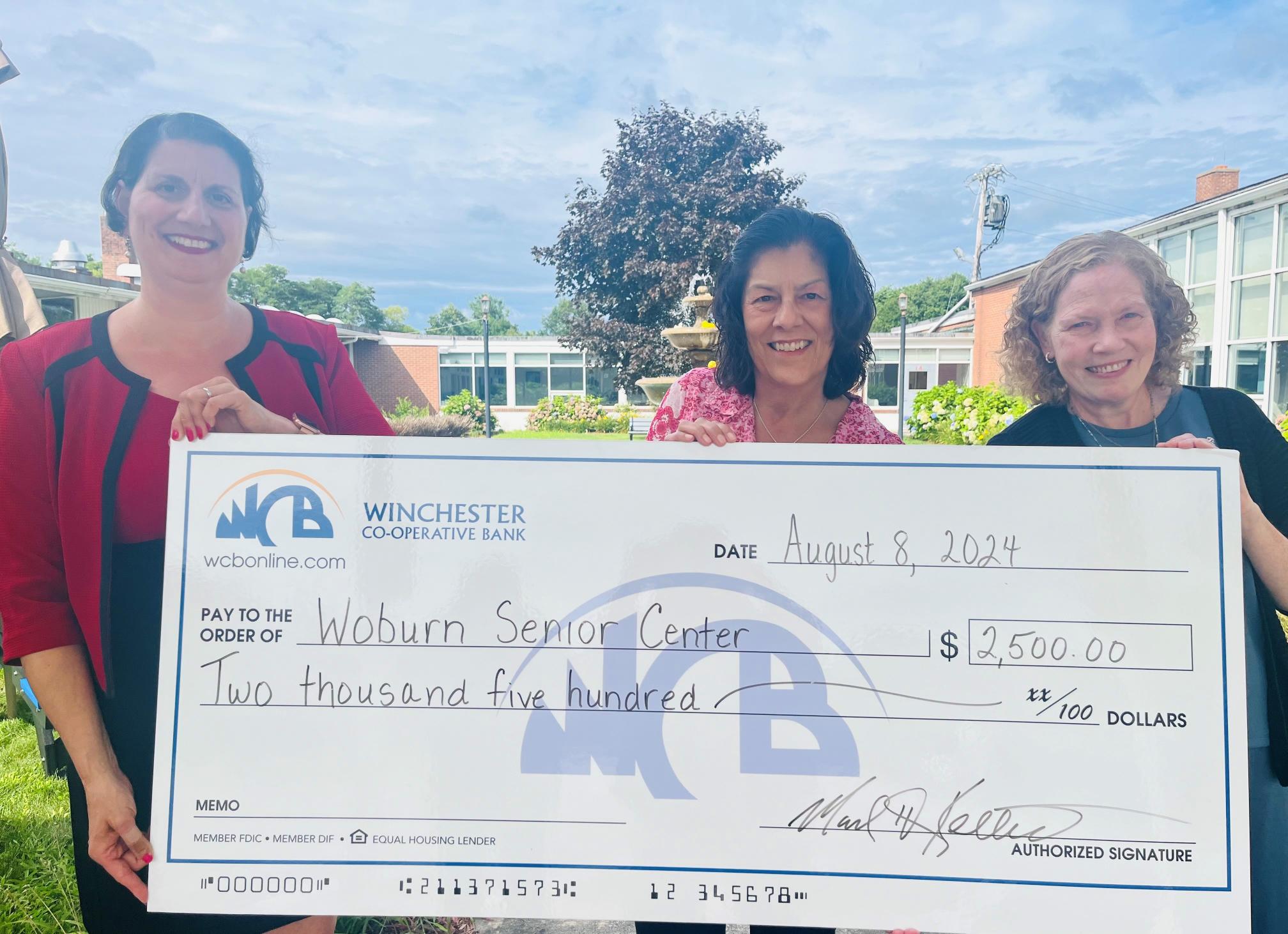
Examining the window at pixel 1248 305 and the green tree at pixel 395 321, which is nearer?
the green tree at pixel 395 321

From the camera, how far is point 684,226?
9.16 m

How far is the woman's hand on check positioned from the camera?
1746 mm

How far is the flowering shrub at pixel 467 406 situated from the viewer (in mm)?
5190

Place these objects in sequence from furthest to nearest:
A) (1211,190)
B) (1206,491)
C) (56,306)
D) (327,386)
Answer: (1211,190) → (56,306) → (327,386) → (1206,491)

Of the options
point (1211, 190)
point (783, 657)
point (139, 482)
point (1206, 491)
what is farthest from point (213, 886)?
point (1211, 190)

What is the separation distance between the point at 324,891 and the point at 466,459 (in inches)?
44.7

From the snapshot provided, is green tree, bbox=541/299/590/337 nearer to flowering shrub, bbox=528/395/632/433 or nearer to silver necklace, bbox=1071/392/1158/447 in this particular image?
flowering shrub, bbox=528/395/632/433

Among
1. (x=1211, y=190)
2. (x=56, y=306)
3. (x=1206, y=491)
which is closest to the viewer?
(x=1206, y=491)

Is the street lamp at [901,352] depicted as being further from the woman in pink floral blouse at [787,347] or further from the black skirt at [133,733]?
the black skirt at [133,733]

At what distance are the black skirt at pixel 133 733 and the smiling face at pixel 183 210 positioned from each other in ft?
2.45

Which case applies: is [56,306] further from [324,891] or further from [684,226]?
[684,226]

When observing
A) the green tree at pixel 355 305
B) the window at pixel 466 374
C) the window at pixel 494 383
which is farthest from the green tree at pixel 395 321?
the window at pixel 494 383

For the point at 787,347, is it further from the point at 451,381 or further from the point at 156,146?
the point at 451,381
